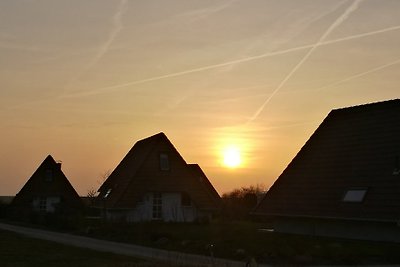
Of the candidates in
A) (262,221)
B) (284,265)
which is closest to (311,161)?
(262,221)

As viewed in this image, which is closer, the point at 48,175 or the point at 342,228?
the point at 342,228

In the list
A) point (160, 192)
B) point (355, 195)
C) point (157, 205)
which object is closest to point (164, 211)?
point (157, 205)

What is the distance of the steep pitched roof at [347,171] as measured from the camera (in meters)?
27.4

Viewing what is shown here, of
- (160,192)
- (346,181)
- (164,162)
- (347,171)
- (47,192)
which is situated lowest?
(346,181)

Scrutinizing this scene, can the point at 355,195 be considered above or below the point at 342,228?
above

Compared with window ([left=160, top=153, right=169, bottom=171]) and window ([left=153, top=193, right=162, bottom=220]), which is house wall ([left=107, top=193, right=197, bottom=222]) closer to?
window ([left=153, top=193, right=162, bottom=220])

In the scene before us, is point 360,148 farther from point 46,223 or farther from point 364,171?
point 46,223

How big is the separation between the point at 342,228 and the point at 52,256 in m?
14.7

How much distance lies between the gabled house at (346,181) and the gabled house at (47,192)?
30.7 meters

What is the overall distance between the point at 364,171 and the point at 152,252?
1261cm

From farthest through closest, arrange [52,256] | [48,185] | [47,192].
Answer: [48,185]
[47,192]
[52,256]

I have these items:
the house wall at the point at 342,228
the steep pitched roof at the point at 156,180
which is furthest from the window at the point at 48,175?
the house wall at the point at 342,228

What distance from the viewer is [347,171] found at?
30.5 metres

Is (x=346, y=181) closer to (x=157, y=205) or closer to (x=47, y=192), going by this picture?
(x=157, y=205)
